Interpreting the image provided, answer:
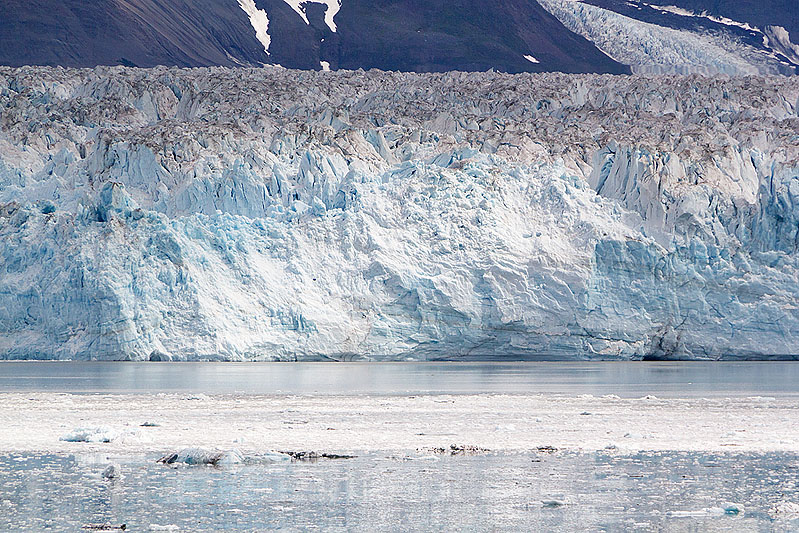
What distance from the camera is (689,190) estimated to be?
29.0m

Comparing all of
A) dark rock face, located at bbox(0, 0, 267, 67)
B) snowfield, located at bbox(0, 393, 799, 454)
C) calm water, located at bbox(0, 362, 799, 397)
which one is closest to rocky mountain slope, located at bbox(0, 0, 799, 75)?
dark rock face, located at bbox(0, 0, 267, 67)

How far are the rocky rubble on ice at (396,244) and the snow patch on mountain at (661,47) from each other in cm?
2692

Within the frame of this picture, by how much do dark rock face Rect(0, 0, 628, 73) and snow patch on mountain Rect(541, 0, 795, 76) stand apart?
0.75 meters

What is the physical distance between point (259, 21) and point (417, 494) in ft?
236

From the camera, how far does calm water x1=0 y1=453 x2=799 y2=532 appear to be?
311 inches

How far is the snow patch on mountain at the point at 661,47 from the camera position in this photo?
192 ft

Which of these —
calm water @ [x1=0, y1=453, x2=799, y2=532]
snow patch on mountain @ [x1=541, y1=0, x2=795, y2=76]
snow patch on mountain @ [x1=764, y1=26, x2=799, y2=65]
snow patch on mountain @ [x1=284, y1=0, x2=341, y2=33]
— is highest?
snow patch on mountain @ [x1=284, y1=0, x2=341, y2=33]

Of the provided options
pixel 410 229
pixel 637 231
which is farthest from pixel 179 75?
pixel 637 231

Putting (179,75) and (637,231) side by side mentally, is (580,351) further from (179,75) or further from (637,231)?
(179,75)

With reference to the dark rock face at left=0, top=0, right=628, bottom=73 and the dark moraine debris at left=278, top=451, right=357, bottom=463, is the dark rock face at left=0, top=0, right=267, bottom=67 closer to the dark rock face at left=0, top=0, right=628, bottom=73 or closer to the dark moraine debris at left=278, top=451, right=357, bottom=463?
the dark rock face at left=0, top=0, right=628, bottom=73

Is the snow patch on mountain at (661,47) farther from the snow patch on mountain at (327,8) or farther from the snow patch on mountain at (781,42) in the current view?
the snow patch on mountain at (327,8)

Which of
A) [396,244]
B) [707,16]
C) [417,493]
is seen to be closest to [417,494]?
[417,493]

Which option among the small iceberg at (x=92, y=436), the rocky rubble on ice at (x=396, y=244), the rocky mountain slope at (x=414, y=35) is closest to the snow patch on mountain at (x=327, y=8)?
the rocky mountain slope at (x=414, y=35)

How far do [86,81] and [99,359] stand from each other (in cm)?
1754
